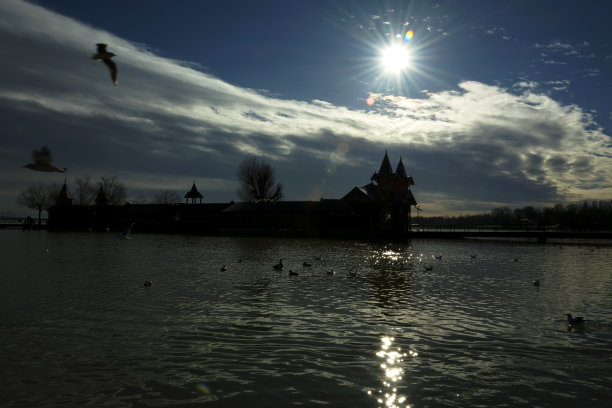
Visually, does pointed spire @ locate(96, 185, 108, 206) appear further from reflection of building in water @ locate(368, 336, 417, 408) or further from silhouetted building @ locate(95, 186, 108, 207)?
reflection of building in water @ locate(368, 336, 417, 408)

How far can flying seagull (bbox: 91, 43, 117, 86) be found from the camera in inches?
385

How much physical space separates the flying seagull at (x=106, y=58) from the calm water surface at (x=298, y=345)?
20.0ft

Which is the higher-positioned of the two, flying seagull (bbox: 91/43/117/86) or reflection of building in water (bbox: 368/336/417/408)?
flying seagull (bbox: 91/43/117/86)

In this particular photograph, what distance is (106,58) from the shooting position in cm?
997

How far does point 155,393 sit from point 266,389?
1.80 m

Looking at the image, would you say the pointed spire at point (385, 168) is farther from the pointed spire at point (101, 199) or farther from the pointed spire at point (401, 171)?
the pointed spire at point (101, 199)

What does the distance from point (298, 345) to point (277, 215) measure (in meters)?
67.7

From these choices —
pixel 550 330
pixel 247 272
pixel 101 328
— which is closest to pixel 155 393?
pixel 101 328

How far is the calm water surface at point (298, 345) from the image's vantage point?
23.3 ft

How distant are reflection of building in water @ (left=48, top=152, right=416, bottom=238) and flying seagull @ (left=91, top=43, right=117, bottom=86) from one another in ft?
195

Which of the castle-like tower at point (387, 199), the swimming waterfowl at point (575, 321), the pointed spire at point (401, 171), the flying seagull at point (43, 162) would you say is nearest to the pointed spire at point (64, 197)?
the castle-like tower at point (387, 199)

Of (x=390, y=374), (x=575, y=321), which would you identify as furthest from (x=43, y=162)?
(x=575, y=321)

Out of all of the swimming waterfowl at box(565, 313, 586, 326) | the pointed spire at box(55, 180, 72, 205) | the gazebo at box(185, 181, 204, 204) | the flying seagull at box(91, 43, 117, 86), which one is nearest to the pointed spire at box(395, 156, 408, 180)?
the gazebo at box(185, 181, 204, 204)

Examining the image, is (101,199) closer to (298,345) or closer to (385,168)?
(385,168)
